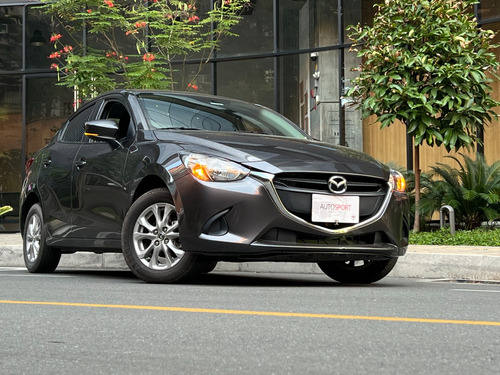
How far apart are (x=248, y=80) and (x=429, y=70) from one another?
705 cm

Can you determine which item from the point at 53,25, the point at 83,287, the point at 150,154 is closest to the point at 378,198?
the point at 150,154

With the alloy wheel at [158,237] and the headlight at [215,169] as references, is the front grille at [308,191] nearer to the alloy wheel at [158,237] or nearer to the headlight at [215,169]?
the headlight at [215,169]

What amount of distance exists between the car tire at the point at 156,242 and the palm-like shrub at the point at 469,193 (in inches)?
287

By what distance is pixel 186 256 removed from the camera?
7336 millimetres

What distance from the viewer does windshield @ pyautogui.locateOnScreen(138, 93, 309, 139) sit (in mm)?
8305

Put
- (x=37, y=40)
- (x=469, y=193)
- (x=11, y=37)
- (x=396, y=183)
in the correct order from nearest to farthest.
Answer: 1. (x=396, y=183)
2. (x=469, y=193)
3. (x=37, y=40)
4. (x=11, y=37)

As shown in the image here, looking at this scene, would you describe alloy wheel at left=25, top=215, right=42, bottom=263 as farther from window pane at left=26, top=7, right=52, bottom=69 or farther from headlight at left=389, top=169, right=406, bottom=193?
window pane at left=26, top=7, right=52, bottom=69

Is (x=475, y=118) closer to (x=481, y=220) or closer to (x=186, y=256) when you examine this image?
(x=481, y=220)

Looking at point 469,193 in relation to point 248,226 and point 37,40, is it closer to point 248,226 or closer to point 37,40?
point 248,226

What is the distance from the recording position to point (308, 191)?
718 cm

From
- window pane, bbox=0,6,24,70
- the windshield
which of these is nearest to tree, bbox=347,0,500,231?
the windshield

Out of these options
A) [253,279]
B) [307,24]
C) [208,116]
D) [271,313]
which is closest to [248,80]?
[307,24]

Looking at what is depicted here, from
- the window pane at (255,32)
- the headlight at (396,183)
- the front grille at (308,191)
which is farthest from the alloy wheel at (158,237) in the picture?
the window pane at (255,32)

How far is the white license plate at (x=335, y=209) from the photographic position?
718cm
